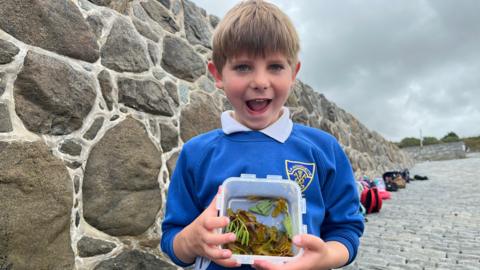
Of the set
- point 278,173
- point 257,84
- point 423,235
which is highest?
point 257,84

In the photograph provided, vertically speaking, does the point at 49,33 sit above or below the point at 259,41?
above

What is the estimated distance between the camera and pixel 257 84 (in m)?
1.29

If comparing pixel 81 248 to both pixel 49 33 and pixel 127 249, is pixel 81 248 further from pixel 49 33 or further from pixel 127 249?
pixel 49 33

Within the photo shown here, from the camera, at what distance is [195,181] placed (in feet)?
4.60

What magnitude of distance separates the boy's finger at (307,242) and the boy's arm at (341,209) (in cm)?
33

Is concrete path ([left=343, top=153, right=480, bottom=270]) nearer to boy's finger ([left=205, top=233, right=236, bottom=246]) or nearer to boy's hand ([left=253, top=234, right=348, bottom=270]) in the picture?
boy's hand ([left=253, top=234, right=348, bottom=270])

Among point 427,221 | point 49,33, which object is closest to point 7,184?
point 49,33

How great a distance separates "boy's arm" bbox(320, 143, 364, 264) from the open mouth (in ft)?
1.10

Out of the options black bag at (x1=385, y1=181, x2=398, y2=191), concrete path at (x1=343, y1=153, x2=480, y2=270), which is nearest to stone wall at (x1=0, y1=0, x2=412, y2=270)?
concrete path at (x1=343, y1=153, x2=480, y2=270)

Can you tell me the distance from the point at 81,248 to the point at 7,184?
711 millimetres

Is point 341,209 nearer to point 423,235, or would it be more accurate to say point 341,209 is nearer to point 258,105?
point 258,105

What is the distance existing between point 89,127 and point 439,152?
109 feet

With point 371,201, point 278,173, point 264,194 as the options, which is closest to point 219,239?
point 264,194

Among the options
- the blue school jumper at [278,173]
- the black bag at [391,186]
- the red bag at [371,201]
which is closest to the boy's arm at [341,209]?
the blue school jumper at [278,173]
